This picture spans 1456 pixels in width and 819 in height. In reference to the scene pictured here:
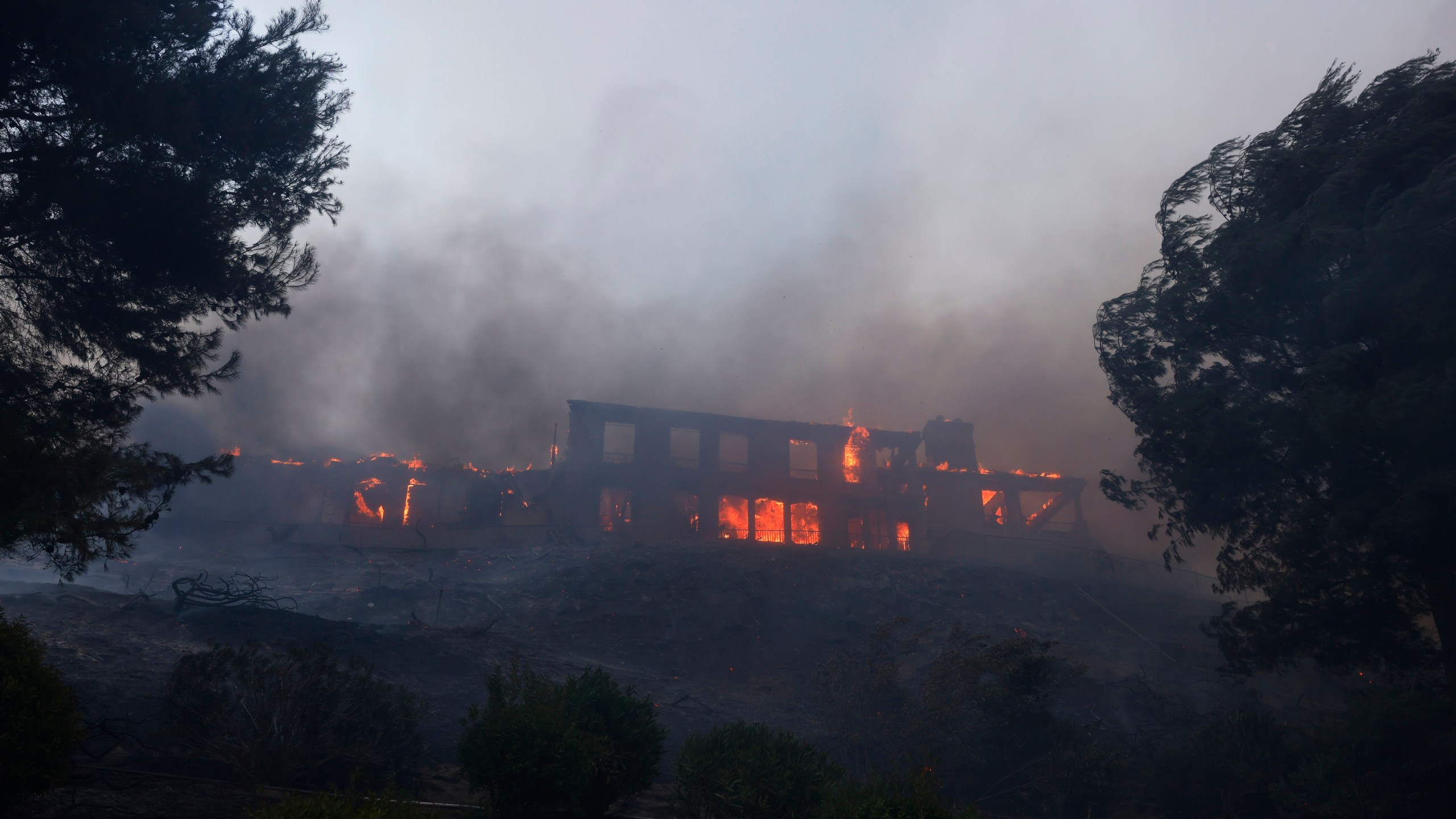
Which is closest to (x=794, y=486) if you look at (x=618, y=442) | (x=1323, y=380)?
(x=618, y=442)

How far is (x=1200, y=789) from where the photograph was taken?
39.3ft

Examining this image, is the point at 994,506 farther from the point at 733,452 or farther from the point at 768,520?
the point at 733,452

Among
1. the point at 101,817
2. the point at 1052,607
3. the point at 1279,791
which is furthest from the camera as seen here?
the point at 1052,607

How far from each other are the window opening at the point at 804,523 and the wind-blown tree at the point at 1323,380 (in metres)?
23.5

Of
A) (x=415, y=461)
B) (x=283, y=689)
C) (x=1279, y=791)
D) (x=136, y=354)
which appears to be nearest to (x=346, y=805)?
(x=283, y=689)

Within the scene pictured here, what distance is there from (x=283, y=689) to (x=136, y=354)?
447 cm

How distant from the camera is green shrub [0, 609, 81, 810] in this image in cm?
520

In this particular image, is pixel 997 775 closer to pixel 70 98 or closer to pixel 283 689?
pixel 283 689

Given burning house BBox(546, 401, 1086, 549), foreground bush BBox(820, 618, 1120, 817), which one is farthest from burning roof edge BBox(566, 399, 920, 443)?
foreground bush BBox(820, 618, 1120, 817)

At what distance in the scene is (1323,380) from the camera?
34.2 feet

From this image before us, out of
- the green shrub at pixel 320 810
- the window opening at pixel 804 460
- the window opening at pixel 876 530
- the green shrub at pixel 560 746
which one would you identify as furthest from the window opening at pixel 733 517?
the green shrub at pixel 320 810

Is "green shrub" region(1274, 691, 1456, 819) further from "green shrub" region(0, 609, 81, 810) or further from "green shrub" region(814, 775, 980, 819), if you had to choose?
"green shrub" region(0, 609, 81, 810)

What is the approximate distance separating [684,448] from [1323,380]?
35.6m

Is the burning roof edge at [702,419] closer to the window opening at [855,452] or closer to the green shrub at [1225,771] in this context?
the window opening at [855,452]
